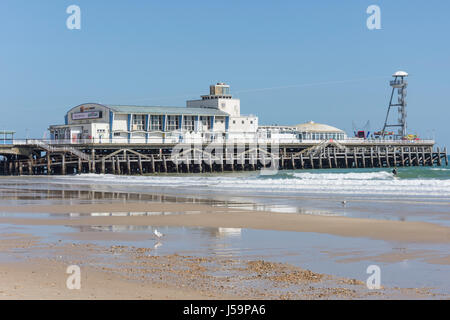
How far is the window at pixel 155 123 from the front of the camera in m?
63.7

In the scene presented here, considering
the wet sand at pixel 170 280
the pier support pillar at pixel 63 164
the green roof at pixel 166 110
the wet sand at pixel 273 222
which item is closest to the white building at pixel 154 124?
the green roof at pixel 166 110

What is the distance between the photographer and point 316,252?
39.8ft

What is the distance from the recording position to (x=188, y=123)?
217ft

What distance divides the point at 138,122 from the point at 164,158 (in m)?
5.86

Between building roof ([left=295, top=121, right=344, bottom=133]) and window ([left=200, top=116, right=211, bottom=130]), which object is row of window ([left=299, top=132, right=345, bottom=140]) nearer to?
building roof ([left=295, top=121, right=344, bottom=133])

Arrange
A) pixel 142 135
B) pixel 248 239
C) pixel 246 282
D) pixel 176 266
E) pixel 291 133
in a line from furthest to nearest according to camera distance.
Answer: pixel 291 133
pixel 142 135
pixel 248 239
pixel 176 266
pixel 246 282

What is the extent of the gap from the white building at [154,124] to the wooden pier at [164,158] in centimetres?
140

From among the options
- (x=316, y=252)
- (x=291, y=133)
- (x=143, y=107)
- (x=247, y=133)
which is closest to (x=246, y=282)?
(x=316, y=252)

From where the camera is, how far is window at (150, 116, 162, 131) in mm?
63656

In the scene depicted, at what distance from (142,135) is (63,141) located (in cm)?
785

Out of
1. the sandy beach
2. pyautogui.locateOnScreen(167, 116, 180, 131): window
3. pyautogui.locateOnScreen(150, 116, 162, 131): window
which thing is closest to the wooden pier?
pyautogui.locateOnScreen(150, 116, 162, 131): window

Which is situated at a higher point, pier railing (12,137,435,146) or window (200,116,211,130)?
window (200,116,211,130)
